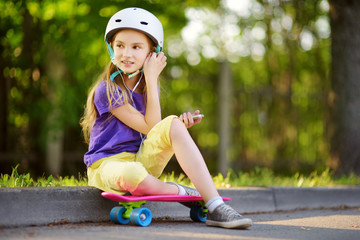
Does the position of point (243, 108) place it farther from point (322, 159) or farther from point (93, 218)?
point (93, 218)

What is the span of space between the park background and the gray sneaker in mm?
3623

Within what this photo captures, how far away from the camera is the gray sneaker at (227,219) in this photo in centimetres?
332

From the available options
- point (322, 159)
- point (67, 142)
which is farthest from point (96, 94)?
point (322, 159)

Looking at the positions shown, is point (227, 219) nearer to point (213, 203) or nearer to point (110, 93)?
point (213, 203)

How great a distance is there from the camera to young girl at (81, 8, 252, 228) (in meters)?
3.45

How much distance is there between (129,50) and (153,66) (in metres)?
0.22

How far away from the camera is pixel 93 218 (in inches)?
144

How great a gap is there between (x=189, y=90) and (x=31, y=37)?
3.00 m

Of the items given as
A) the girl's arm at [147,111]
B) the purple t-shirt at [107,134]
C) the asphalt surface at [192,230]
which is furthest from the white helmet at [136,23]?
the asphalt surface at [192,230]

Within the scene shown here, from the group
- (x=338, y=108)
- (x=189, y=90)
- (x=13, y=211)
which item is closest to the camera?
(x=13, y=211)

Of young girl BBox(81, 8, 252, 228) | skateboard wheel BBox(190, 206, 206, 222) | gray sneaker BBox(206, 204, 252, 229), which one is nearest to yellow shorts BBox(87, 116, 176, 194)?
young girl BBox(81, 8, 252, 228)

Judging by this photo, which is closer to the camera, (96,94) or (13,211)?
(13,211)

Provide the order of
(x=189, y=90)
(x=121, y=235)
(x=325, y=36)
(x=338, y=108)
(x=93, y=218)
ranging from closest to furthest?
(x=121, y=235) < (x=93, y=218) < (x=338, y=108) < (x=189, y=90) < (x=325, y=36)

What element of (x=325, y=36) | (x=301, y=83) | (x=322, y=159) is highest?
(x=325, y=36)
